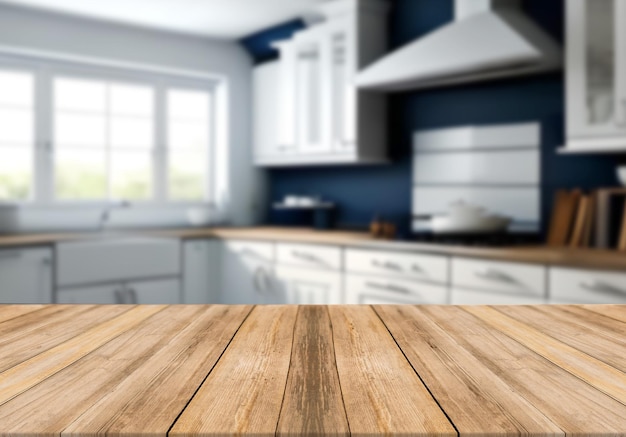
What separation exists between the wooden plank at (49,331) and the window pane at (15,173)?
318cm

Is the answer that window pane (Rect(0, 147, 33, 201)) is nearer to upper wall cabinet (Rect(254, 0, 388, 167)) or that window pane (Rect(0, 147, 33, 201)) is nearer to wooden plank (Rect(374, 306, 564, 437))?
upper wall cabinet (Rect(254, 0, 388, 167))

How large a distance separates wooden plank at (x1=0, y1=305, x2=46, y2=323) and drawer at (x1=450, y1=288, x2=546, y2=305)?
209 centimetres

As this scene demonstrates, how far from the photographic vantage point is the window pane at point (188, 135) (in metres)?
4.91

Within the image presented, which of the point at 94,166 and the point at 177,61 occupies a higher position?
the point at 177,61

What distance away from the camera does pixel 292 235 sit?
4.02m

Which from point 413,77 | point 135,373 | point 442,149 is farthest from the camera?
point 442,149

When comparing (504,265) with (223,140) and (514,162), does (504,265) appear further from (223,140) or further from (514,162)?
(223,140)

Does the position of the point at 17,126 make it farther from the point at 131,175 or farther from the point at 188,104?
the point at 188,104

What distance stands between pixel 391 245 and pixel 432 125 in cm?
108

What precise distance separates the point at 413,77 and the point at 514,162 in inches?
30.8

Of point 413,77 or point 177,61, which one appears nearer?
point 413,77

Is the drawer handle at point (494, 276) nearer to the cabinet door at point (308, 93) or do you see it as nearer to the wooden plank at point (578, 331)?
the wooden plank at point (578, 331)

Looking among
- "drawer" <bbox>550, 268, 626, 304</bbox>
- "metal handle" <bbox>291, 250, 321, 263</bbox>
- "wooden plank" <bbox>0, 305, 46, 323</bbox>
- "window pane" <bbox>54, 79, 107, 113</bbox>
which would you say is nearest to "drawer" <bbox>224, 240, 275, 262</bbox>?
"metal handle" <bbox>291, 250, 321, 263</bbox>

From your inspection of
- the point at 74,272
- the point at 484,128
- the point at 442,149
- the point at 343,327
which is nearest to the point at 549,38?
the point at 484,128
